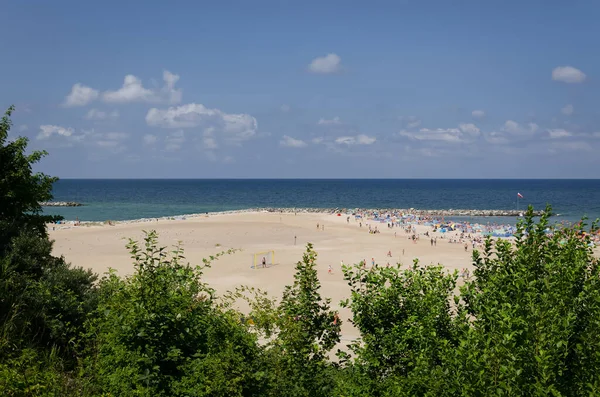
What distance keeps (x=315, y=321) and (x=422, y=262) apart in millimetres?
37868

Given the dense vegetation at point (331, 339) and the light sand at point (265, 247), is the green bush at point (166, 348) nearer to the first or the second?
the dense vegetation at point (331, 339)

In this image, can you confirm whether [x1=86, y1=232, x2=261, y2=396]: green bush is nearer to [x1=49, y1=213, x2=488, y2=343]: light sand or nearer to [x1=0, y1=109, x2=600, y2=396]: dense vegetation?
[x1=0, y1=109, x2=600, y2=396]: dense vegetation

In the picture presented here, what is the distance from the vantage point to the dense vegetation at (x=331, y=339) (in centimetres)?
779

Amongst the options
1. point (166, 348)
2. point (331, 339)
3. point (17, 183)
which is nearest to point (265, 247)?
point (17, 183)

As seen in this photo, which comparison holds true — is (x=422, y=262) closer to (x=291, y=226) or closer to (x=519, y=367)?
(x=291, y=226)

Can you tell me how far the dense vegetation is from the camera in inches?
307

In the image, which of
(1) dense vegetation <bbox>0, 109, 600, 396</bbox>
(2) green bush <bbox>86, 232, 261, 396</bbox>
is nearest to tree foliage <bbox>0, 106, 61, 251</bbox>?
(1) dense vegetation <bbox>0, 109, 600, 396</bbox>

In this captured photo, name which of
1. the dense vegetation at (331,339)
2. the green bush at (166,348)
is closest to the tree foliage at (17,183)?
the dense vegetation at (331,339)

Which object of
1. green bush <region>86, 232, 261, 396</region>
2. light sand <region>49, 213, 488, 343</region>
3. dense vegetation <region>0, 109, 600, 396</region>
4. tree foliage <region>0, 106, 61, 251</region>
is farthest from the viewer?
light sand <region>49, 213, 488, 343</region>

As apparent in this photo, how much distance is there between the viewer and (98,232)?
68.0 m

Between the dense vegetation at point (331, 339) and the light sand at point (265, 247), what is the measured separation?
13.2 meters

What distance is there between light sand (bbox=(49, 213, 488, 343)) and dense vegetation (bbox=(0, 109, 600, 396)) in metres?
13.2

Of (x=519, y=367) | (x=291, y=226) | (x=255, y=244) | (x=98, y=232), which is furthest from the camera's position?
(x=291, y=226)

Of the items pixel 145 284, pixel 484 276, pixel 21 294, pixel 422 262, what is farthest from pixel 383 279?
pixel 422 262
